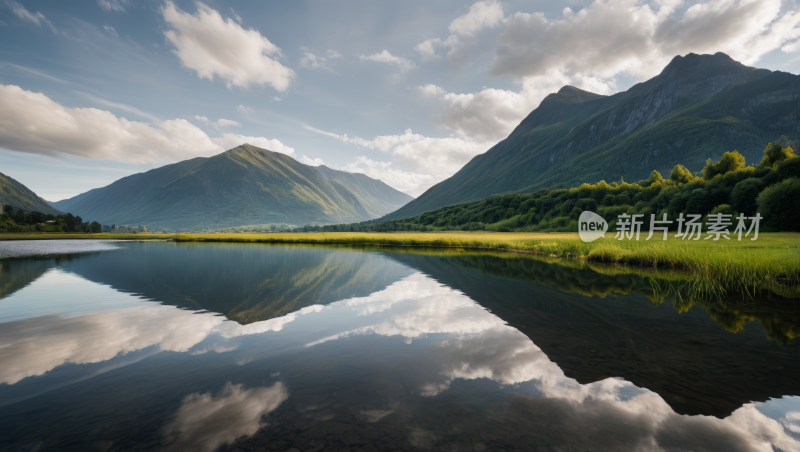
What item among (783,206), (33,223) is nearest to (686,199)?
(783,206)

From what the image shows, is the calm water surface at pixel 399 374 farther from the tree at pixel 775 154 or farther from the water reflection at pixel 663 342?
the tree at pixel 775 154

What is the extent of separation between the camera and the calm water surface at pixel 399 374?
235 inches

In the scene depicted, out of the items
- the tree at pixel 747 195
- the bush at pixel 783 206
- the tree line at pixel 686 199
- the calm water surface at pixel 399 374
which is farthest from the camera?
the tree at pixel 747 195

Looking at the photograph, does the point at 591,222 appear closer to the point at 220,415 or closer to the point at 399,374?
the point at 399,374

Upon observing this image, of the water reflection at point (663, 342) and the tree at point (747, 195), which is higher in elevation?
the tree at point (747, 195)

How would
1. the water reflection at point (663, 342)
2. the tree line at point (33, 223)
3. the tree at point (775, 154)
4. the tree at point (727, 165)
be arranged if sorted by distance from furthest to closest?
the tree line at point (33, 223) < the tree at point (727, 165) < the tree at point (775, 154) < the water reflection at point (663, 342)

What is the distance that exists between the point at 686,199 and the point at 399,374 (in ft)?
332

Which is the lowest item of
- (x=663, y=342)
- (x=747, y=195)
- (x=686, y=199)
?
(x=663, y=342)

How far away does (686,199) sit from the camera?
80.4 m

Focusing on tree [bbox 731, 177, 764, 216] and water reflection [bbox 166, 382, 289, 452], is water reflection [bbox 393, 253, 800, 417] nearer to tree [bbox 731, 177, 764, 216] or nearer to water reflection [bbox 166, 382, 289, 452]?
water reflection [bbox 166, 382, 289, 452]

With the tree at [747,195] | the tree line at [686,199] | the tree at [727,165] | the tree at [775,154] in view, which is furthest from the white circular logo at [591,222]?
the tree at [775,154]

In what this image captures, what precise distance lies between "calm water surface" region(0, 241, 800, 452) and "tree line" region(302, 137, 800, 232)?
5526 centimetres

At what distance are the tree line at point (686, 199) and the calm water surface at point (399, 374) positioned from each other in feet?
181

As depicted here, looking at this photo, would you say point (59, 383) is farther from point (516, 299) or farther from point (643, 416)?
point (516, 299)
